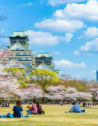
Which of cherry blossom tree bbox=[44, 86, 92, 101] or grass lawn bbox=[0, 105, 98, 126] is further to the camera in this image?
cherry blossom tree bbox=[44, 86, 92, 101]

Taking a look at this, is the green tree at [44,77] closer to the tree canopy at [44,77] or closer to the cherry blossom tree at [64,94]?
the tree canopy at [44,77]

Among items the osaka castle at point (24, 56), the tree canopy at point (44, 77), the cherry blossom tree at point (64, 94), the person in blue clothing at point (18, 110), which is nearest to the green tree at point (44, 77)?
the tree canopy at point (44, 77)

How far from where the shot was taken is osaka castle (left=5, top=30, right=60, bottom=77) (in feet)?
203

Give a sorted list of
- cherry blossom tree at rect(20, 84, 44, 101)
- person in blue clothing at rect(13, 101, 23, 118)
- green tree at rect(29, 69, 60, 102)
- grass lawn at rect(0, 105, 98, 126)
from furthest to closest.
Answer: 1. green tree at rect(29, 69, 60, 102)
2. cherry blossom tree at rect(20, 84, 44, 101)
3. person in blue clothing at rect(13, 101, 23, 118)
4. grass lawn at rect(0, 105, 98, 126)

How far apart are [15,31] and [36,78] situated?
36985 mm

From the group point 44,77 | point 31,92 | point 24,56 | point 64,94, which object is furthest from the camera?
point 24,56

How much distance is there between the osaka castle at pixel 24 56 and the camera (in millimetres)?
61906

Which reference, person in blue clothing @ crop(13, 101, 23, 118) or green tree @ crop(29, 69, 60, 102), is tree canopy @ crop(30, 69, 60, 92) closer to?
green tree @ crop(29, 69, 60, 102)

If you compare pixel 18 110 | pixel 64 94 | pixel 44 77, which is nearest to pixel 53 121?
pixel 18 110

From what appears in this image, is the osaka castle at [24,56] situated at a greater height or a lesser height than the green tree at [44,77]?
greater

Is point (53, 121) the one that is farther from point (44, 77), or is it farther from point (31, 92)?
point (44, 77)

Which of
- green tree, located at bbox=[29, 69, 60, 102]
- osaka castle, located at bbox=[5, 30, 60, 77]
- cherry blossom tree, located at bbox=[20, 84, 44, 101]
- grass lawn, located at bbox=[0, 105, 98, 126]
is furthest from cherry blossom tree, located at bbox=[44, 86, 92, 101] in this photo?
grass lawn, located at bbox=[0, 105, 98, 126]

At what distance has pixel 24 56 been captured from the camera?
6981 centimetres

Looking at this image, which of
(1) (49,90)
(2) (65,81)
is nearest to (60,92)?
(1) (49,90)
